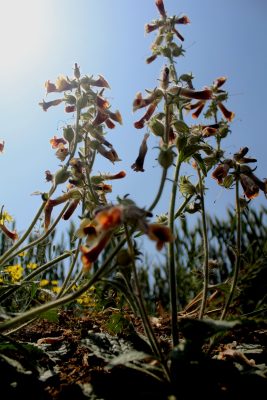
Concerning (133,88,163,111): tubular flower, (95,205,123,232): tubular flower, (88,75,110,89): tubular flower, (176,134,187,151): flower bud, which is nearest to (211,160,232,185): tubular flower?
(176,134,187,151): flower bud

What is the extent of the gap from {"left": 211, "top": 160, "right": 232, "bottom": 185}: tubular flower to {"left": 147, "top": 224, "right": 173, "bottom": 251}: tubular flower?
93 centimetres

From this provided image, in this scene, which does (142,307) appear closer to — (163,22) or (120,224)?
(120,224)

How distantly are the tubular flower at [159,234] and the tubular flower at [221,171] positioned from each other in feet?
3.06

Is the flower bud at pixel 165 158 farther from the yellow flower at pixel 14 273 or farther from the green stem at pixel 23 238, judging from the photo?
the yellow flower at pixel 14 273

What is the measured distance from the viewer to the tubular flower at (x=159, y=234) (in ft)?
4.19

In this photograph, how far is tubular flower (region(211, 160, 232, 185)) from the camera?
2107 millimetres

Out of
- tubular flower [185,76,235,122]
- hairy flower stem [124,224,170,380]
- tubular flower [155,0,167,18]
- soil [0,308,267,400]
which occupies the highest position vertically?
tubular flower [155,0,167,18]

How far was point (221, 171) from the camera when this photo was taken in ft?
7.04

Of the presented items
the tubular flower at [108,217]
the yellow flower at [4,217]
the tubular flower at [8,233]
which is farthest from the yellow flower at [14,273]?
the tubular flower at [108,217]

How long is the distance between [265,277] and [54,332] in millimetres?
1801

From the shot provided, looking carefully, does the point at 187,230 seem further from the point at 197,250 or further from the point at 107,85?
the point at 107,85

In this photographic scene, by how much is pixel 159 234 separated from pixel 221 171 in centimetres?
98

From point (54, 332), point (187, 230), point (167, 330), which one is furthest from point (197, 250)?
point (54, 332)

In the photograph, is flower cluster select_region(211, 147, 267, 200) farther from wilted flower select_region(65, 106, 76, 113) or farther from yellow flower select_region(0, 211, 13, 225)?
yellow flower select_region(0, 211, 13, 225)
